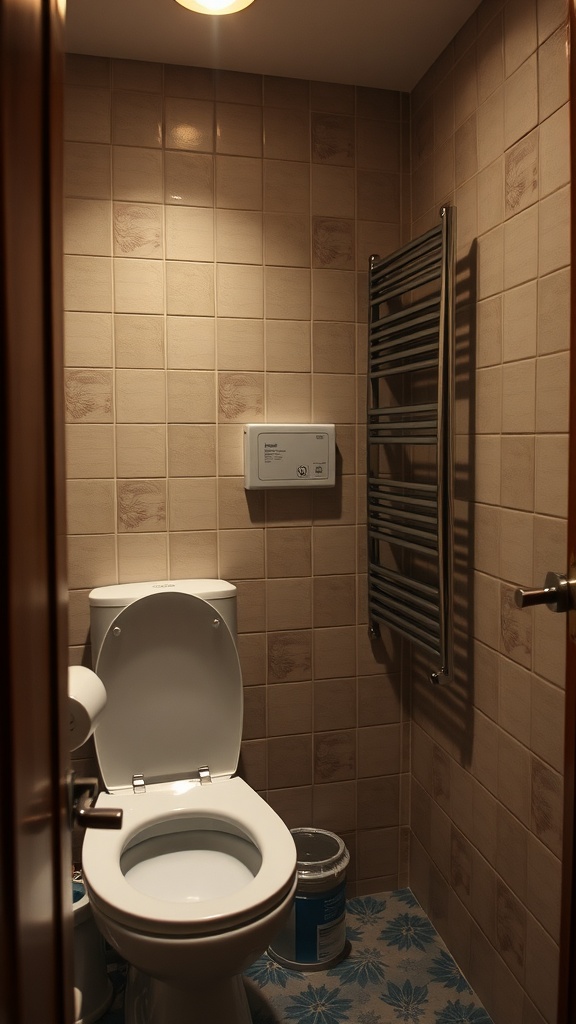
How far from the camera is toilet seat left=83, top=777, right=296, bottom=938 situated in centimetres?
126

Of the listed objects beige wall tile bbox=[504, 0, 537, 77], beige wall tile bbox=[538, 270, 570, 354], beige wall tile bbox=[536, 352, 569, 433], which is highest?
beige wall tile bbox=[504, 0, 537, 77]

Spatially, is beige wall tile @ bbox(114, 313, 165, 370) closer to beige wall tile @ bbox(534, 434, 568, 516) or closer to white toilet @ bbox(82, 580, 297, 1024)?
white toilet @ bbox(82, 580, 297, 1024)

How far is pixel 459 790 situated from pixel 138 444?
115cm

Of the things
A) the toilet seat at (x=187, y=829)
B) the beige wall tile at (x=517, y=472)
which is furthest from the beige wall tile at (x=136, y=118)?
the toilet seat at (x=187, y=829)

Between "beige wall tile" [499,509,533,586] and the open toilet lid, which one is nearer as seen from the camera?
"beige wall tile" [499,509,533,586]

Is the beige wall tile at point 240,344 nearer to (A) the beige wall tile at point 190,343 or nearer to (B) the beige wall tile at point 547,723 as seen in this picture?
(A) the beige wall tile at point 190,343

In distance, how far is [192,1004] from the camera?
4.69 ft

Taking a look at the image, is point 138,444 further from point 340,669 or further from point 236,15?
point 236,15

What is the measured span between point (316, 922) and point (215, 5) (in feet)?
6.73

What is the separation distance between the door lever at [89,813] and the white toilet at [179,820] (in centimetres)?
66

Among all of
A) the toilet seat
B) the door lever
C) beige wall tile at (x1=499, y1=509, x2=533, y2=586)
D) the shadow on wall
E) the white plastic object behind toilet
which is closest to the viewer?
the door lever

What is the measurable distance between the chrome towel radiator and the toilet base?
2.42ft


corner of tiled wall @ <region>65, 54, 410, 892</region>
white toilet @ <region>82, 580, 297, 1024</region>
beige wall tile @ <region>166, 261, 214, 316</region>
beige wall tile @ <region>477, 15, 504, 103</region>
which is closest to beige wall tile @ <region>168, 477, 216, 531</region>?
corner of tiled wall @ <region>65, 54, 410, 892</region>

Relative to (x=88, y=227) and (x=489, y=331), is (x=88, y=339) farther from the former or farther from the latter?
(x=489, y=331)
